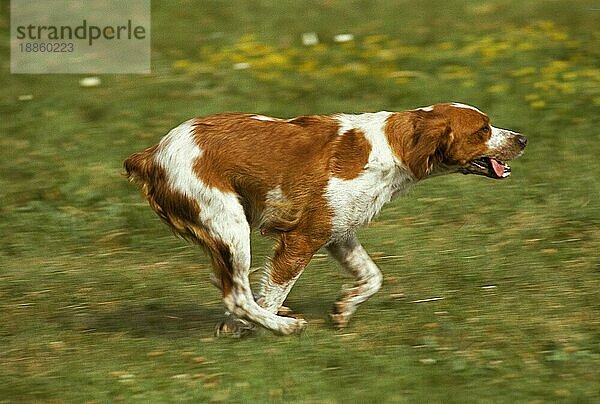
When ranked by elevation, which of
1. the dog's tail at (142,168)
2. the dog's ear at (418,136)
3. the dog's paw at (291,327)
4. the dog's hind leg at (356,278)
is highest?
the dog's ear at (418,136)

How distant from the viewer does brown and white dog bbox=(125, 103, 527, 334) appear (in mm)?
6680

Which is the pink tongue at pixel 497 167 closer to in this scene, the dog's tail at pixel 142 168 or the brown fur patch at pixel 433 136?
the brown fur patch at pixel 433 136

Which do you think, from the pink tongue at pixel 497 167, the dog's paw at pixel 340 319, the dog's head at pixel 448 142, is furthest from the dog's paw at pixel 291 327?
the pink tongue at pixel 497 167

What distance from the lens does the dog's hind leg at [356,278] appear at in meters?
7.16

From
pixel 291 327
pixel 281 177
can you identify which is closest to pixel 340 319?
pixel 291 327

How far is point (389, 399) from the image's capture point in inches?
240

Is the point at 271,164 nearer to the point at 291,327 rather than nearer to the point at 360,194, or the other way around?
the point at 360,194

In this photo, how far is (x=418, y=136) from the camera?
22.8 feet

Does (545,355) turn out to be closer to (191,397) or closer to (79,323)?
(191,397)

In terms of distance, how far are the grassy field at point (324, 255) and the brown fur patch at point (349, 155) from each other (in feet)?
3.05

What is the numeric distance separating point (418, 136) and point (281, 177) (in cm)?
80

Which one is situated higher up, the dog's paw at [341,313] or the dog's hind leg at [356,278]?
the dog's hind leg at [356,278]

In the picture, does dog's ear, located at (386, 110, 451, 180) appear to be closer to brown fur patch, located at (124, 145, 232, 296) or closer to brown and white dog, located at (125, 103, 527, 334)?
brown and white dog, located at (125, 103, 527, 334)

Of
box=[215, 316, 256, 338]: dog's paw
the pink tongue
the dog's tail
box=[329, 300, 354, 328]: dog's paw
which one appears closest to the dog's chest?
box=[329, 300, 354, 328]: dog's paw
